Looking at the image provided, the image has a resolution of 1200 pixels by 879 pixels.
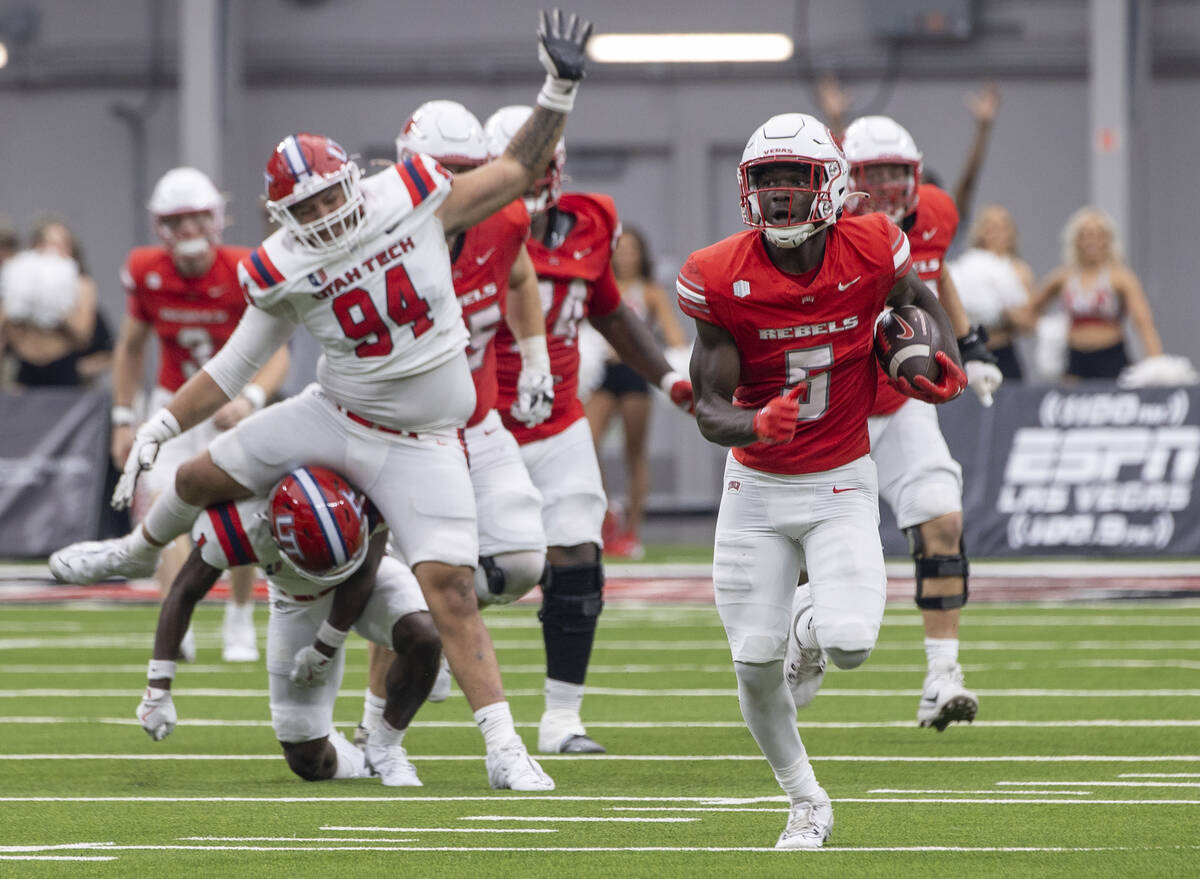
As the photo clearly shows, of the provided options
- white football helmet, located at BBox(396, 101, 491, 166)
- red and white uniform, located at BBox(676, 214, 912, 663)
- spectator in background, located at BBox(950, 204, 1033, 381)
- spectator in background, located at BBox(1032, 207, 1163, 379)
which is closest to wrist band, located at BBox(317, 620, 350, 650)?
red and white uniform, located at BBox(676, 214, 912, 663)

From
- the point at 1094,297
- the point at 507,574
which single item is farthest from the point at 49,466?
the point at 507,574

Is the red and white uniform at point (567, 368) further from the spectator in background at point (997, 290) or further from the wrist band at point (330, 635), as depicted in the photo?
the spectator in background at point (997, 290)

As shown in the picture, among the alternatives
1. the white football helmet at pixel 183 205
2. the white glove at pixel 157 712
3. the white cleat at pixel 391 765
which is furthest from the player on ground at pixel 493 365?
the white football helmet at pixel 183 205

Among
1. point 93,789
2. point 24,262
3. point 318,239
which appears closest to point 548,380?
point 318,239

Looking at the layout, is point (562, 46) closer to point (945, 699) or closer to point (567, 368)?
point (567, 368)

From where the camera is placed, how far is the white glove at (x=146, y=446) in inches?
251

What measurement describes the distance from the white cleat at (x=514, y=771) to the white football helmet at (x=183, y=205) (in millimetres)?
3910

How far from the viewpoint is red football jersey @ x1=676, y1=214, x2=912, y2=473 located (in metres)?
5.46

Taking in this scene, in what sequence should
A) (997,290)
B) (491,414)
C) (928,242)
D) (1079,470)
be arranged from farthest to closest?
(997,290) → (1079,470) → (928,242) → (491,414)

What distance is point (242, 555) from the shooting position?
20.9 ft

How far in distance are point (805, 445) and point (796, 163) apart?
0.70 metres

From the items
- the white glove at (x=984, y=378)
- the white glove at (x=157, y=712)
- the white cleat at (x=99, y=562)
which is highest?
the white glove at (x=984, y=378)

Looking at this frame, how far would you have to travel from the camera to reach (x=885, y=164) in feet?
25.4

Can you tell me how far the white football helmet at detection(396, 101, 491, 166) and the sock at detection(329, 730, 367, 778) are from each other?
1.83m
